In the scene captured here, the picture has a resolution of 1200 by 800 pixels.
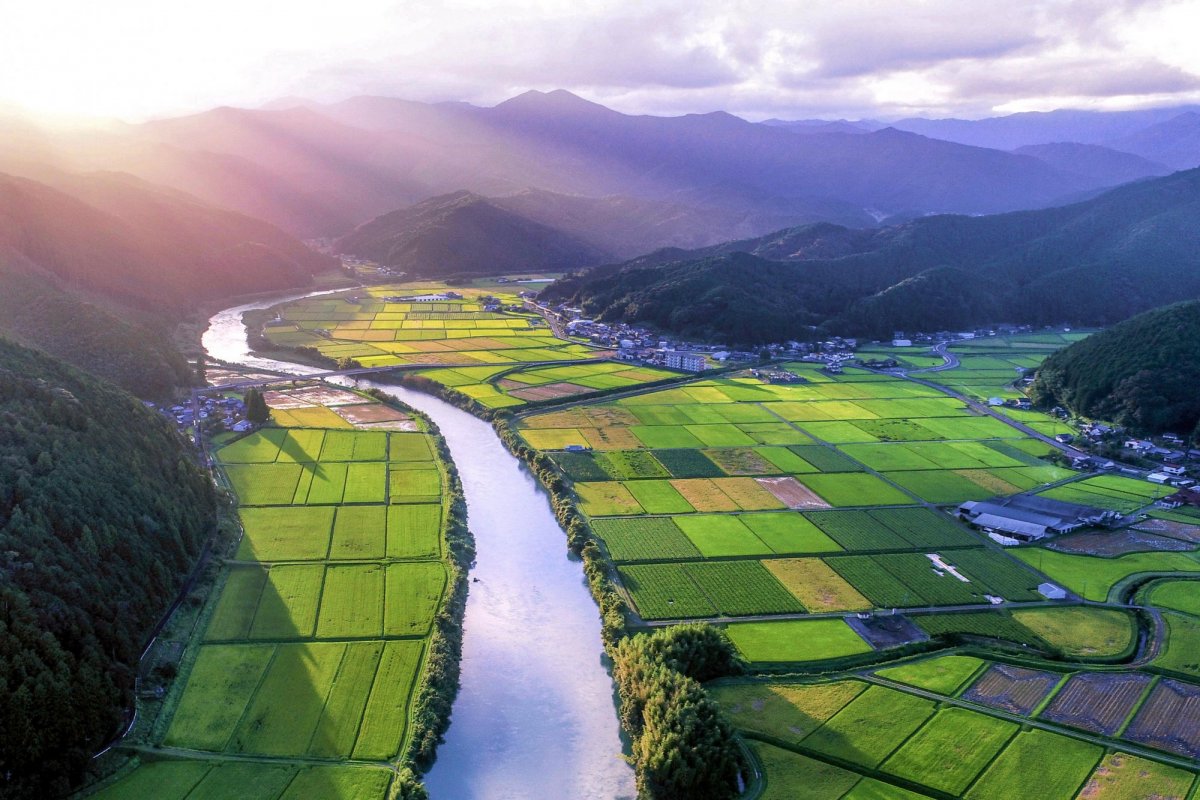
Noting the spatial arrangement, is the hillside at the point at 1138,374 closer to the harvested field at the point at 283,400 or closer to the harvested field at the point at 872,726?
the harvested field at the point at 872,726

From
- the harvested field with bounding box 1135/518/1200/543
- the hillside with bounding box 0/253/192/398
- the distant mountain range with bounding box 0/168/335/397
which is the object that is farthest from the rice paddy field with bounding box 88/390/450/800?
the harvested field with bounding box 1135/518/1200/543

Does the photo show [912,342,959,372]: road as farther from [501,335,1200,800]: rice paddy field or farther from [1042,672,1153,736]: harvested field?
[1042,672,1153,736]: harvested field

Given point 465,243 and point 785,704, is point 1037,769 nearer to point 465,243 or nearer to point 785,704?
point 785,704

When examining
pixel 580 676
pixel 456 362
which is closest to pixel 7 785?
pixel 580 676

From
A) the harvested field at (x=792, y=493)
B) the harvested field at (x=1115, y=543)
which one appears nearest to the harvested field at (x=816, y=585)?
the harvested field at (x=792, y=493)

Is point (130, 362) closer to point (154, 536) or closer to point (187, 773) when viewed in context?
point (154, 536)

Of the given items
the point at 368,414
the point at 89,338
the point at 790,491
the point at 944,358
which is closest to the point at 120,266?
the point at 89,338
